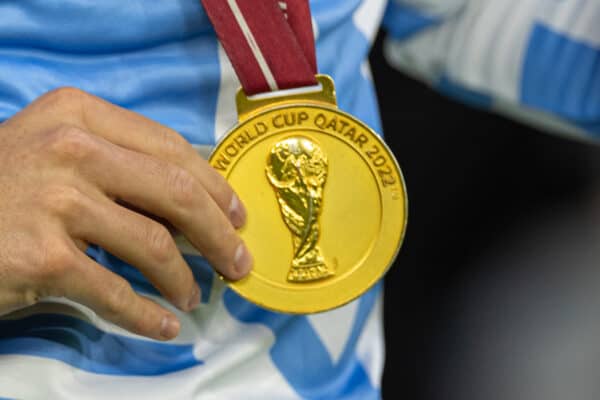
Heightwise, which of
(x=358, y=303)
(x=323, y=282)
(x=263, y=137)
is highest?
(x=263, y=137)

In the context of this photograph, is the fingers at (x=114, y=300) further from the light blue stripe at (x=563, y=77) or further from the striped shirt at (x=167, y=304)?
the light blue stripe at (x=563, y=77)

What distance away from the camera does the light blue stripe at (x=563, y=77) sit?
88cm

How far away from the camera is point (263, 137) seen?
1.94 feet

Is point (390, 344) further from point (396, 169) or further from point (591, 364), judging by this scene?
point (396, 169)

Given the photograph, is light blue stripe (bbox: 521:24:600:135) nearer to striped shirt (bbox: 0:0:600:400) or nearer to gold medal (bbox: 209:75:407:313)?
striped shirt (bbox: 0:0:600:400)

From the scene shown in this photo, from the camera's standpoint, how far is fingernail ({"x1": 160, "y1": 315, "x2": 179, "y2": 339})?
1.84ft

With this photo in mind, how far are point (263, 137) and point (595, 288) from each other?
107cm

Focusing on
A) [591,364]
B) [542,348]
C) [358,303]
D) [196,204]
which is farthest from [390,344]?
[196,204]

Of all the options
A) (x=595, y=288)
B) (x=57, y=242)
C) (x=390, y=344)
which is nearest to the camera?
(x=57, y=242)

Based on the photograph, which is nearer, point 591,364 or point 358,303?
point 358,303

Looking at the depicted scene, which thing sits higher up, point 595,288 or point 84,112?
point 84,112

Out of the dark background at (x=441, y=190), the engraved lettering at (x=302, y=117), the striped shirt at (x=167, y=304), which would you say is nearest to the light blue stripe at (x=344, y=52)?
the striped shirt at (x=167, y=304)

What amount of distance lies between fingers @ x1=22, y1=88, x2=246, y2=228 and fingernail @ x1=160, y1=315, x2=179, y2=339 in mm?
90

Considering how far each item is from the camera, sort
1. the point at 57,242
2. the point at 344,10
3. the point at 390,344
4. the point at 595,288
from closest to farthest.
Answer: the point at 57,242
the point at 344,10
the point at 390,344
the point at 595,288
